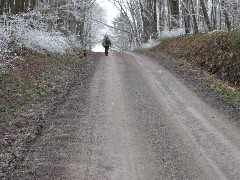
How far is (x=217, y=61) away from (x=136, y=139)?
9.18 meters

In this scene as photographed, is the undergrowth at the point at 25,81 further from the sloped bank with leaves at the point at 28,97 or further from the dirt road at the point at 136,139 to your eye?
the dirt road at the point at 136,139

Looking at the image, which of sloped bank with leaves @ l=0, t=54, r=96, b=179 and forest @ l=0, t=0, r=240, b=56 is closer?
sloped bank with leaves @ l=0, t=54, r=96, b=179

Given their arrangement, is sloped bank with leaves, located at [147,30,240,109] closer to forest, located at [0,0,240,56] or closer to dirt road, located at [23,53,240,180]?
dirt road, located at [23,53,240,180]

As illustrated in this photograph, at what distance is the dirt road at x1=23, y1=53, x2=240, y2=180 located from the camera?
6.69 meters

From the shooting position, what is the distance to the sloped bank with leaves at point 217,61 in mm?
13306

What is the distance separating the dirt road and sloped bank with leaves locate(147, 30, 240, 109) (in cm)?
154

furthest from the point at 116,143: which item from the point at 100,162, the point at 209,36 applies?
the point at 209,36

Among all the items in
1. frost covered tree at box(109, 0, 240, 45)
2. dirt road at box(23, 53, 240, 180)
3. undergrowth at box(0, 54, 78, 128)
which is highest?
frost covered tree at box(109, 0, 240, 45)

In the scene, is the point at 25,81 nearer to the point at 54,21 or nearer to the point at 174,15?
the point at 54,21

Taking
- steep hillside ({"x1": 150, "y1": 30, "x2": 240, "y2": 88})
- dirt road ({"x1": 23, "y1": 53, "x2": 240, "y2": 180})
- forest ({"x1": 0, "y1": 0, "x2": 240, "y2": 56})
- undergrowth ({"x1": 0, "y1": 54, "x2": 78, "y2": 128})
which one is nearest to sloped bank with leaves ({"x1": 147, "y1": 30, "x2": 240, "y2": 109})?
steep hillside ({"x1": 150, "y1": 30, "x2": 240, "y2": 88})

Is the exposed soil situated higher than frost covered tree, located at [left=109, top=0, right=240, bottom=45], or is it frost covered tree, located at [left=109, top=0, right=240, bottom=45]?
frost covered tree, located at [left=109, top=0, right=240, bottom=45]

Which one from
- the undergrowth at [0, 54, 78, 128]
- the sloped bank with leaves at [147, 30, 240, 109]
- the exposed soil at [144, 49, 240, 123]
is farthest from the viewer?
the sloped bank with leaves at [147, 30, 240, 109]

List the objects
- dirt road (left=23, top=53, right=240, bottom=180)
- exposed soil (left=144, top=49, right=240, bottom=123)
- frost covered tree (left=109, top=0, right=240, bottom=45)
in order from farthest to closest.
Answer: frost covered tree (left=109, top=0, right=240, bottom=45) → exposed soil (left=144, top=49, right=240, bottom=123) → dirt road (left=23, top=53, right=240, bottom=180)

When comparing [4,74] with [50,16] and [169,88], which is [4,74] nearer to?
[169,88]
